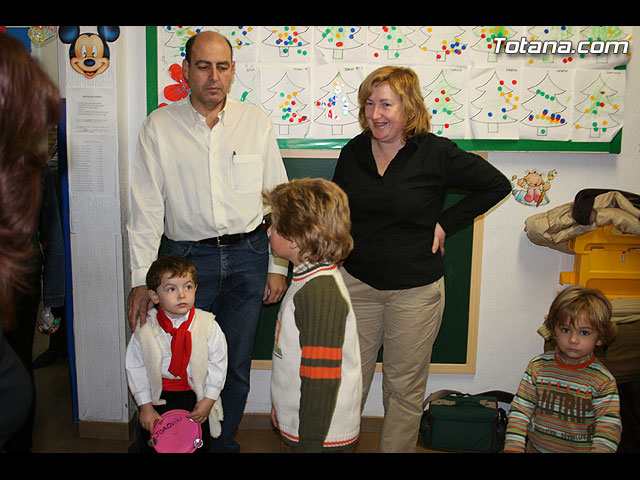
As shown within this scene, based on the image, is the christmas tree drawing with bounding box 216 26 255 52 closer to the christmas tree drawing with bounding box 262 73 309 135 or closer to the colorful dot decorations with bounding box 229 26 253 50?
the colorful dot decorations with bounding box 229 26 253 50

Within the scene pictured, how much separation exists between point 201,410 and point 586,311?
1483 mm

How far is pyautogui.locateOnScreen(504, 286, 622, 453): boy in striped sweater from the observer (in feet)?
6.40

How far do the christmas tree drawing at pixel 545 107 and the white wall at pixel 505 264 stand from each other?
0.16 m

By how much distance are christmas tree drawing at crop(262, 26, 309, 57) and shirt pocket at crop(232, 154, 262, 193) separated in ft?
2.13

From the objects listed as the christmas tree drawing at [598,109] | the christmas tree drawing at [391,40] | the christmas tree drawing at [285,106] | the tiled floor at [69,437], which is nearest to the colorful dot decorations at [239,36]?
the christmas tree drawing at [285,106]

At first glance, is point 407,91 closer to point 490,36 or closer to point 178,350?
point 490,36

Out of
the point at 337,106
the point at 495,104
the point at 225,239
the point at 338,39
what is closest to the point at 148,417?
the point at 225,239

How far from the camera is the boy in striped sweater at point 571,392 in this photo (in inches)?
76.8

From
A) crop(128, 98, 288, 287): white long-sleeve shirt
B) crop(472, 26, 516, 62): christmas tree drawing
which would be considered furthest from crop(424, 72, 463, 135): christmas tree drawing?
crop(128, 98, 288, 287): white long-sleeve shirt

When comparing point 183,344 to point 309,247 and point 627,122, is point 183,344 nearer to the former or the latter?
point 309,247

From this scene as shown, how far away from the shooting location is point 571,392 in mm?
1987

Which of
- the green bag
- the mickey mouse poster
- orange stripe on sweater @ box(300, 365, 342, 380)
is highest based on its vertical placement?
the mickey mouse poster

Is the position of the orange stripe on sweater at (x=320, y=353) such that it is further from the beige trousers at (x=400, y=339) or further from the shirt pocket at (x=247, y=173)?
the shirt pocket at (x=247, y=173)
